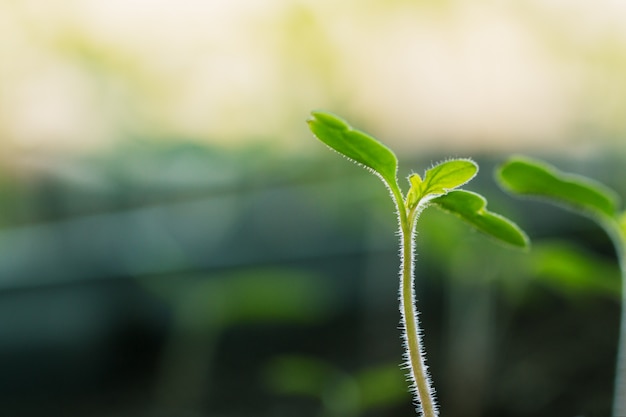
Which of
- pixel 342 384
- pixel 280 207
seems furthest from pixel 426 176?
pixel 280 207

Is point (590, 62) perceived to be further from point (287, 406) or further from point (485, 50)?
point (287, 406)

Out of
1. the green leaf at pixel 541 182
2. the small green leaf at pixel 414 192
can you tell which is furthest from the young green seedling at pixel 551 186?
the small green leaf at pixel 414 192

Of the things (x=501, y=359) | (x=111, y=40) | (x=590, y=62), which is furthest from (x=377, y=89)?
(x=501, y=359)

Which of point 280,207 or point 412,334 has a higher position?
point 280,207

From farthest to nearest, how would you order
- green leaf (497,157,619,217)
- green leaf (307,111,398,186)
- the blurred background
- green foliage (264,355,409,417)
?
1. the blurred background
2. green foliage (264,355,409,417)
3. green leaf (497,157,619,217)
4. green leaf (307,111,398,186)

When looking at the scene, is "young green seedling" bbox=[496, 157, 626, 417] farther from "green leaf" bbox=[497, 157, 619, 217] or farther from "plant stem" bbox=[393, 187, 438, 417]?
"plant stem" bbox=[393, 187, 438, 417]

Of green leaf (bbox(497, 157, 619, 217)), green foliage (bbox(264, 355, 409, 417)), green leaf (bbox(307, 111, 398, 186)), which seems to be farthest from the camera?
green foliage (bbox(264, 355, 409, 417))

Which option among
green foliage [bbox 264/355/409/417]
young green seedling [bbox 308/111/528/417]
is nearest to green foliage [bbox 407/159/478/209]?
young green seedling [bbox 308/111/528/417]

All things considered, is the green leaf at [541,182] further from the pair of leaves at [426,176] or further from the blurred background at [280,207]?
the blurred background at [280,207]

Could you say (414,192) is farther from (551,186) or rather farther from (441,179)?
(551,186)
